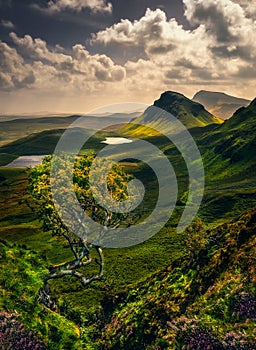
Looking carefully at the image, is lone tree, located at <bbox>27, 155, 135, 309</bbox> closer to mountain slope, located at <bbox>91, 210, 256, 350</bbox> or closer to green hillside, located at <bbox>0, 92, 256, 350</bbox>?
green hillside, located at <bbox>0, 92, 256, 350</bbox>

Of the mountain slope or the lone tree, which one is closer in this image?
the mountain slope

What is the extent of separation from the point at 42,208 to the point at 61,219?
6.99 ft

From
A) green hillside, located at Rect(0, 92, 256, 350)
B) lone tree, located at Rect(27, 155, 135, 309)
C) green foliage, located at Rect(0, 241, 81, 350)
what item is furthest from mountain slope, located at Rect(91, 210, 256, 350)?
lone tree, located at Rect(27, 155, 135, 309)

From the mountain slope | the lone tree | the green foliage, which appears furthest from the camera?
the lone tree

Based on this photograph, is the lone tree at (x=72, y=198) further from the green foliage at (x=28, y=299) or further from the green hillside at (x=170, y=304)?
the green foliage at (x=28, y=299)

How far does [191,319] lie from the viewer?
2214 centimetres

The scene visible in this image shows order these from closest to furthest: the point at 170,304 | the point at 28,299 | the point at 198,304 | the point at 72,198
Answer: the point at 28,299 < the point at 198,304 < the point at 170,304 < the point at 72,198

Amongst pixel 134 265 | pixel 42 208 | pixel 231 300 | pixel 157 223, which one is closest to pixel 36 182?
pixel 42 208

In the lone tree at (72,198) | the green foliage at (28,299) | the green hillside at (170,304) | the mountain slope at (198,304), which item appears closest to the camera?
the mountain slope at (198,304)

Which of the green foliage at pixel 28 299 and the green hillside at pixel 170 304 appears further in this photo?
the green foliage at pixel 28 299

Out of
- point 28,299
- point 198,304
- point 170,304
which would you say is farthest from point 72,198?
point 198,304

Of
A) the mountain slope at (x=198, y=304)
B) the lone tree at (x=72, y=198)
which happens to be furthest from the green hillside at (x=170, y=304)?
the lone tree at (x=72, y=198)

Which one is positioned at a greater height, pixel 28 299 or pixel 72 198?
pixel 72 198

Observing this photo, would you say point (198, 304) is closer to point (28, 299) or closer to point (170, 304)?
point (170, 304)
